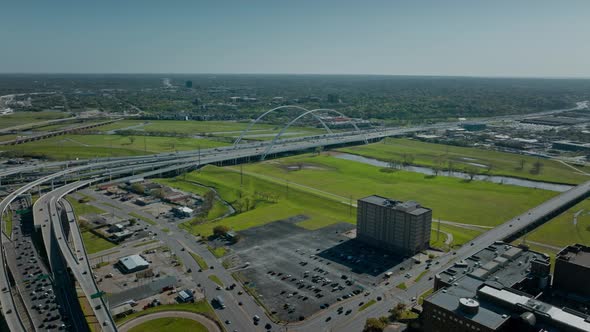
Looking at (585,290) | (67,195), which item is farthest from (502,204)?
(67,195)

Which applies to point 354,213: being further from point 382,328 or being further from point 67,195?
point 67,195

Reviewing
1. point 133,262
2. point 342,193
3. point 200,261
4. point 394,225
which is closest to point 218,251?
point 200,261

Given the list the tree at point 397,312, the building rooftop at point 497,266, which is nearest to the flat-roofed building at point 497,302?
the building rooftop at point 497,266

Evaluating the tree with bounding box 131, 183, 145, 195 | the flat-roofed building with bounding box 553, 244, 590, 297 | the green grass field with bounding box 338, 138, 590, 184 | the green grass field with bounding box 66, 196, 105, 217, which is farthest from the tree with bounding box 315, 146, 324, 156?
the flat-roofed building with bounding box 553, 244, 590, 297

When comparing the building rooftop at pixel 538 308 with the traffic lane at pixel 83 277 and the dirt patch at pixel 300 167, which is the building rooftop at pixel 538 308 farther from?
the dirt patch at pixel 300 167

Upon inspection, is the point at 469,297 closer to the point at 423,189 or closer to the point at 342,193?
the point at 342,193

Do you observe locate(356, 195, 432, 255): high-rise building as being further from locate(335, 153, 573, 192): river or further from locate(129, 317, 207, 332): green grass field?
locate(335, 153, 573, 192): river
